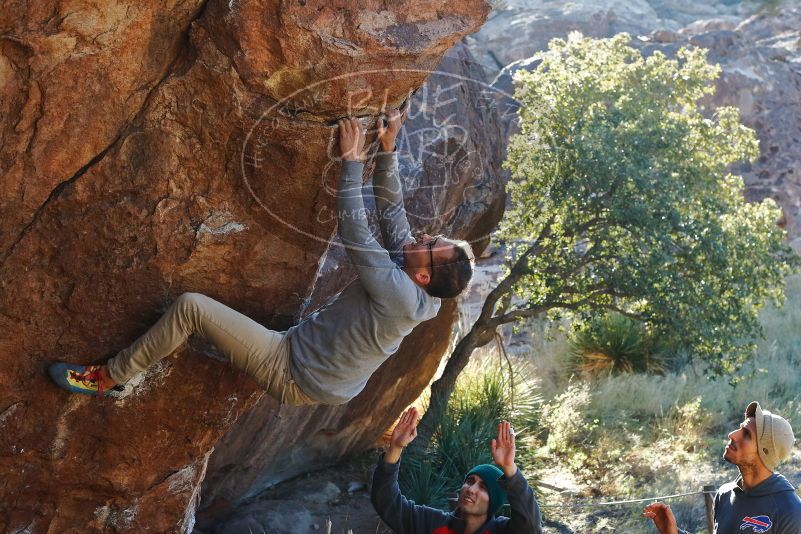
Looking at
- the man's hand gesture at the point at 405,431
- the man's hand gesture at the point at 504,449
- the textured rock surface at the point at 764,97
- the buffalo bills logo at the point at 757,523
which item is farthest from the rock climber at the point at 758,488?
the textured rock surface at the point at 764,97

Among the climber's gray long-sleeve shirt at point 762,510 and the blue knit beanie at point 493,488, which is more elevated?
the climber's gray long-sleeve shirt at point 762,510

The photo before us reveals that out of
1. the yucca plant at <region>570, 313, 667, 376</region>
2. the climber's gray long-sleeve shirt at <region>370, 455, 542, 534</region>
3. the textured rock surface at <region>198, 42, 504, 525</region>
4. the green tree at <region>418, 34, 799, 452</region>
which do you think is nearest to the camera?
the climber's gray long-sleeve shirt at <region>370, 455, 542, 534</region>

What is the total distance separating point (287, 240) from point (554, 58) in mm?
6486

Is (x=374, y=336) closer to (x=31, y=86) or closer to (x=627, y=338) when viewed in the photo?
(x=31, y=86)

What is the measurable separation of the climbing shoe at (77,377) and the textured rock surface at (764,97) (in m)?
12.4

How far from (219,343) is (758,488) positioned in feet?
9.15

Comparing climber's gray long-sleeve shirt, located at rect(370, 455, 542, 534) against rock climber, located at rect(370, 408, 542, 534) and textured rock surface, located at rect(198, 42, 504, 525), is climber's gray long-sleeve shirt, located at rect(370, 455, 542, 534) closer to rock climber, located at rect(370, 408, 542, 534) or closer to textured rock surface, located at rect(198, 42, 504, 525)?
rock climber, located at rect(370, 408, 542, 534)

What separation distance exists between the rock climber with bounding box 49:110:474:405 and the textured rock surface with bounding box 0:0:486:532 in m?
0.26

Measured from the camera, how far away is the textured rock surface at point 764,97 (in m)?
19.0

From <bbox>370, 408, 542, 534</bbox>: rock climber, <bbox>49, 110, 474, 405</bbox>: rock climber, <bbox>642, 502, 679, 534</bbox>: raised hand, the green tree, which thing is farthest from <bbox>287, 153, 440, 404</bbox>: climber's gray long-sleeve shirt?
the green tree

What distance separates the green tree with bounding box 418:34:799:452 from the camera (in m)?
9.93

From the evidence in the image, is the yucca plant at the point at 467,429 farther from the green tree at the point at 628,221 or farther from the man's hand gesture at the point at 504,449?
the man's hand gesture at the point at 504,449

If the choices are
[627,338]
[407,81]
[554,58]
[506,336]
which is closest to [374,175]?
[407,81]

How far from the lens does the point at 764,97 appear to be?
20.1 m
